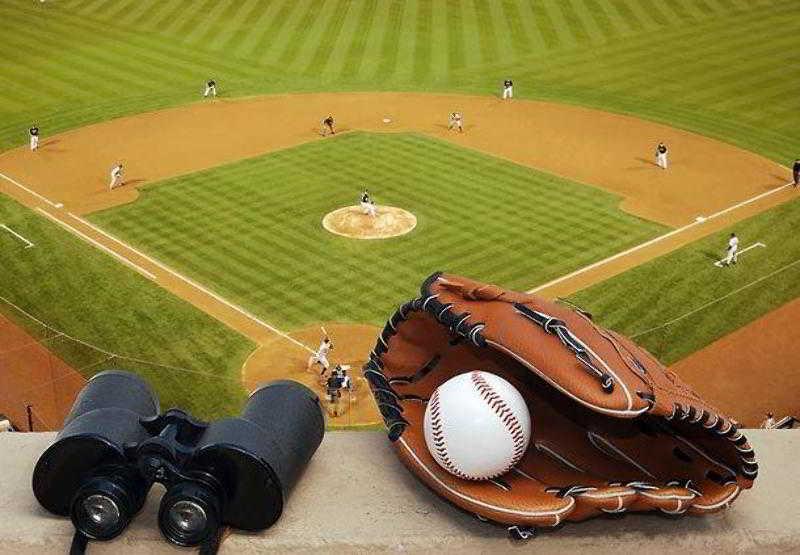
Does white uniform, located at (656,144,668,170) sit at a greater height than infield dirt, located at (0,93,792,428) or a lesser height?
greater

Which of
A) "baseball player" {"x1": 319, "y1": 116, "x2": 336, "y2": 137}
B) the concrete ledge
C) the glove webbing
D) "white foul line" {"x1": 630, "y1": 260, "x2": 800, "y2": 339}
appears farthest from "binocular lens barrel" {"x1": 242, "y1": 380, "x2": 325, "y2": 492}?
"baseball player" {"x1": 319, "y1": 116, "x2": 336, "y2": 137}

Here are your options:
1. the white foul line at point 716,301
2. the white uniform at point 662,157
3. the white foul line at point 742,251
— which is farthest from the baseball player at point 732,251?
the white uniform at point 662,157

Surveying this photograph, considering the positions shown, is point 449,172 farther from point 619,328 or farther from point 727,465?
point 727,465

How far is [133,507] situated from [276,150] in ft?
84.2

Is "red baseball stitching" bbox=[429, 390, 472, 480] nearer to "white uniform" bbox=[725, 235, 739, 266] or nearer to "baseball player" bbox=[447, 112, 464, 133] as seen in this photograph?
"white uniform" bbox=[725, 235, 739, 266]

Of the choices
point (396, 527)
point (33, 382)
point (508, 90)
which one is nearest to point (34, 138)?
point (33, 382)

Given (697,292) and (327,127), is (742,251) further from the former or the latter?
(327,127)

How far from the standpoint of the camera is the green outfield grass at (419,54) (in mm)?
33719

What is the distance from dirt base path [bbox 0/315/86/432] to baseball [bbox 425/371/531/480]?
11082mm

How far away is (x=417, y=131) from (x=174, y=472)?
27.2 meters

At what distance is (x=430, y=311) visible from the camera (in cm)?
528

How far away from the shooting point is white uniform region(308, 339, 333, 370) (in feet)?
55.6

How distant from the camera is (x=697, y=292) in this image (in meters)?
20.5

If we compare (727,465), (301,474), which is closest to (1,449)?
(301,474)
